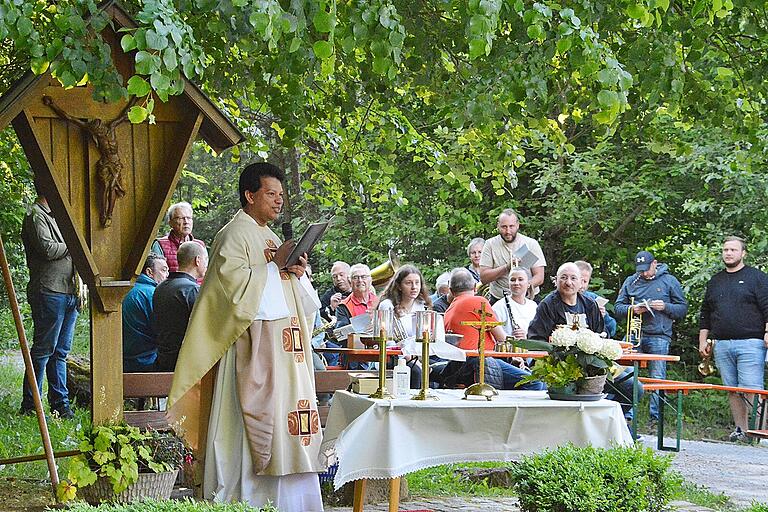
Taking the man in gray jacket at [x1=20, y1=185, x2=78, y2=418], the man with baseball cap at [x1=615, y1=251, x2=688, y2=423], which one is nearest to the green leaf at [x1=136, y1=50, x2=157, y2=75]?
the man in gray jacket at [x1=20, y1=185, x2=78, y2=418]

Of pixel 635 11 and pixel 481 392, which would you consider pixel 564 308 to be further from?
pixel 635 11

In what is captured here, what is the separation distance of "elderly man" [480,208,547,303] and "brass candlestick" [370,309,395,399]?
5152 mm

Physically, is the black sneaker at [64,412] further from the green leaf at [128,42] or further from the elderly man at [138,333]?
the green leaf at [128,42]

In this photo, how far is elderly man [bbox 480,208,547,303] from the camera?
37.0 ft

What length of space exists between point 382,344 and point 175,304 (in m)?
2.17

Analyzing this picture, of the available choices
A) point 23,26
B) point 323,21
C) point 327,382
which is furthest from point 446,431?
point 23,26

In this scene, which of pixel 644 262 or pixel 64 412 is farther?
pixel 644 262

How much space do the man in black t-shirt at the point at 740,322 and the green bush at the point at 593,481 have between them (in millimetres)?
6586

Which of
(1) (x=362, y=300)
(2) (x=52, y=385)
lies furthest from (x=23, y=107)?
(1) (x=362, y=300)

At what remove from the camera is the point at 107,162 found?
6.04m

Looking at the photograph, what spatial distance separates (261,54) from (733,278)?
A: 259 inches

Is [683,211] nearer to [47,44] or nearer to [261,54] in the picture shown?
[261,54]

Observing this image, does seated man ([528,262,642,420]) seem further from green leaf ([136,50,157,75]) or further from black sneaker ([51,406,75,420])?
green leaf ([136,50,157,75])

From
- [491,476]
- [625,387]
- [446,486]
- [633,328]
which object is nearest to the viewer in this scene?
[446,486]
